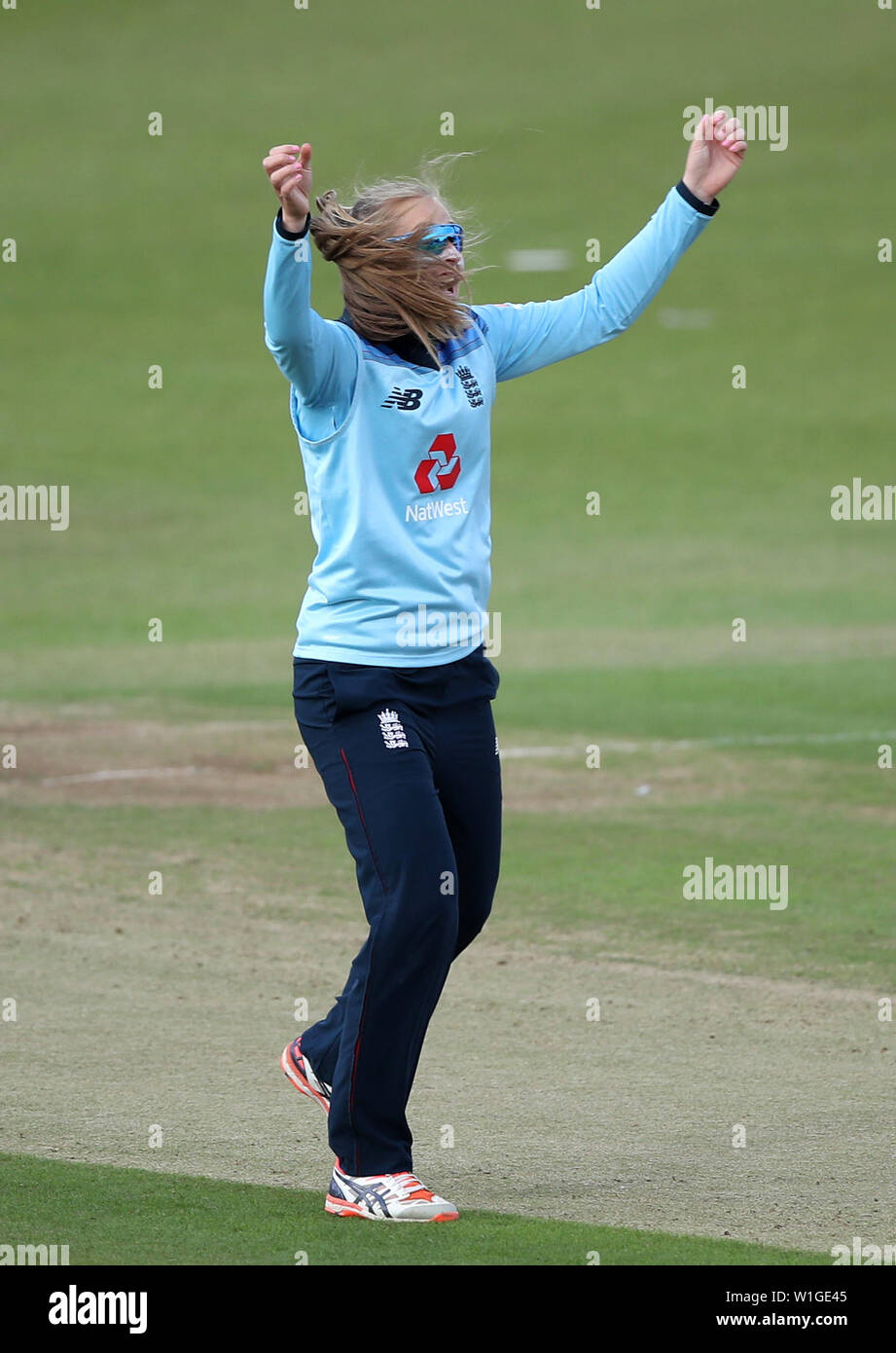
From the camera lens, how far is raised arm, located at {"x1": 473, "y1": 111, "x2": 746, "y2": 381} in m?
5.68

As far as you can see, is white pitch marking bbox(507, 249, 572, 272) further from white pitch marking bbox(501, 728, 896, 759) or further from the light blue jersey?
the light blue jersey

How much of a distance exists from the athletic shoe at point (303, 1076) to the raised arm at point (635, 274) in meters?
1.97

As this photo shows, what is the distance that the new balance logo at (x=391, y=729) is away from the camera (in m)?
5.12

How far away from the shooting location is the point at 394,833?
5.06 m

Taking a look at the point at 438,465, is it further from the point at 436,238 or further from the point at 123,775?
the point at 123,775

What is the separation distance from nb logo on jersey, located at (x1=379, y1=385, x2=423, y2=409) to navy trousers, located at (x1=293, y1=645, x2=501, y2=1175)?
647mm

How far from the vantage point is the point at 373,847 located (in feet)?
16.7

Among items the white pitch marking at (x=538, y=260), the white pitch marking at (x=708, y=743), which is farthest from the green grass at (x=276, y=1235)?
the white pitch marking at (x=538, y=260)

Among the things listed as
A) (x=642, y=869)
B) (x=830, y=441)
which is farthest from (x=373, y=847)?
(x=830, y=441)
